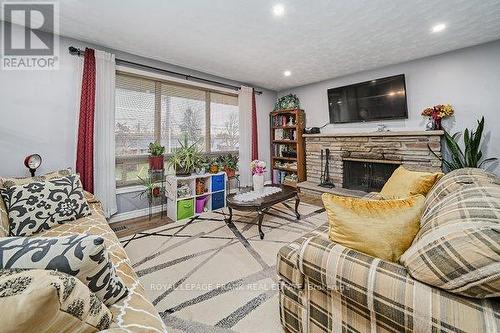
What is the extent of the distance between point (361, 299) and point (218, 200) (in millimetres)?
3032

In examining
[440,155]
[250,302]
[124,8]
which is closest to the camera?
[250,302]

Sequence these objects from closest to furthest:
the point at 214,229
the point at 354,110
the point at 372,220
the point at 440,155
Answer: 1. the point at 372,220
2. the point at 214,229
3. the point at 440,155
4. the point at 354,110

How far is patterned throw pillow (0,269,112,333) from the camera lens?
471mm

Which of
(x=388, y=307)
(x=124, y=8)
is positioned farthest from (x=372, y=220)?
(x=124, y=8)

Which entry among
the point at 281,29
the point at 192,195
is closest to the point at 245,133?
the point at 192,195

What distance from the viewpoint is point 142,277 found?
1856 millimetres

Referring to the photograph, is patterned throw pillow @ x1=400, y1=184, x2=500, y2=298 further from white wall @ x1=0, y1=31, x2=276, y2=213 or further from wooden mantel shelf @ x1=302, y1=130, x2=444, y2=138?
white wall @ x1=0, y1=31, x2=276, y2=213

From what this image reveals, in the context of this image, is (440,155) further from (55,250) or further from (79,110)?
(79,110)

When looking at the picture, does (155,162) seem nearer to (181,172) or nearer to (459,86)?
(181,172)

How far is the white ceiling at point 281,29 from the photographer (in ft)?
6.95

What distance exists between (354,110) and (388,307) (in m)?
3.95

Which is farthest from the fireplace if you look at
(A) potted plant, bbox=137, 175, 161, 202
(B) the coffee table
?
(A) potted plant, bbox=137, 175, 161, 202

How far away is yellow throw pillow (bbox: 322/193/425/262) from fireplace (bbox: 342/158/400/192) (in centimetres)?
299

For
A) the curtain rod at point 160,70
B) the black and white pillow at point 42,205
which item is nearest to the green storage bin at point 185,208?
the black and white pillow at point 42,205
